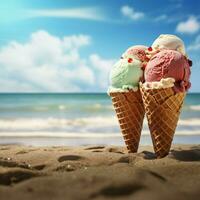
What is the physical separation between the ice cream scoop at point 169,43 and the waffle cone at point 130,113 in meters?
0.52

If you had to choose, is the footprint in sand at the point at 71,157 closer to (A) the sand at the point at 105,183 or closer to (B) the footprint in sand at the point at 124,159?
(B) the footprint in sand at the point at 124,159

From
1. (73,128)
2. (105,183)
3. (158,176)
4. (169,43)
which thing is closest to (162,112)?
(169,43)

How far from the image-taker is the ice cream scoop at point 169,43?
4.09m

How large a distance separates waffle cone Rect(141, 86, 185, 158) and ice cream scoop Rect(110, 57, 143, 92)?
190 millimetres

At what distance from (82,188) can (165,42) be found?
7.24ft

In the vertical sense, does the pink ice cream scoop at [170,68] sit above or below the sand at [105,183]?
above

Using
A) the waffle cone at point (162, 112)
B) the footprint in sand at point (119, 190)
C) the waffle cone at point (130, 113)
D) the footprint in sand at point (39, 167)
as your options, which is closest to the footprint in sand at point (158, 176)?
the footprint in sand at point (119, 190)

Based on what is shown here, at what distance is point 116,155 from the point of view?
3857 mm

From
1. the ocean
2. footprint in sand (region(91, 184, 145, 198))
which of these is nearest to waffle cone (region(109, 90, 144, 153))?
footprint in sand (region(91, 184, 145, 198))

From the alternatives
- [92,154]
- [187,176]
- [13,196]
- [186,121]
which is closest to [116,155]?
[92,154]

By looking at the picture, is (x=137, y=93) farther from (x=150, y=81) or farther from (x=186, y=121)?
(x=186, y=121)

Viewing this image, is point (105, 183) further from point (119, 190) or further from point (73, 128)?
point (73, 128)

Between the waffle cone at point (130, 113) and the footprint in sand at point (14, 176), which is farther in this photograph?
the waffle cone at point (130, 113)

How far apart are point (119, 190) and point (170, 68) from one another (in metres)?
1.77
